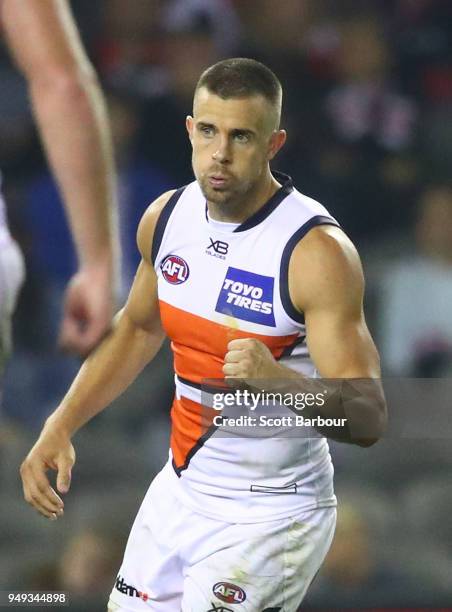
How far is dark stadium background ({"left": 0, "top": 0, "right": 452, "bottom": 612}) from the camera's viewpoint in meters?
3.98

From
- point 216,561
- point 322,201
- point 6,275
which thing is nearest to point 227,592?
point 216,561

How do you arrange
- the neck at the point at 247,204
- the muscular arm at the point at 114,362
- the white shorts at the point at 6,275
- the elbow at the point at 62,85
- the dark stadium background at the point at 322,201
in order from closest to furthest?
1. the elbow at the point at 62,85
2. the white shorts at the point at 6,275
3. the neck at the point at 247,204
4. the muscular arm at the point at 114,362
5. the dark stadium background at the point at 322,201

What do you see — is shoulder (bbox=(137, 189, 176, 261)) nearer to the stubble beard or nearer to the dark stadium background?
the stubble beard

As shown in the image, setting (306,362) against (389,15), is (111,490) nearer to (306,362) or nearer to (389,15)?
(306,362)

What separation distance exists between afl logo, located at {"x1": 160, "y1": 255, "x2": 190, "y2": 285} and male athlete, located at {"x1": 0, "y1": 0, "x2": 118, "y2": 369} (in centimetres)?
22

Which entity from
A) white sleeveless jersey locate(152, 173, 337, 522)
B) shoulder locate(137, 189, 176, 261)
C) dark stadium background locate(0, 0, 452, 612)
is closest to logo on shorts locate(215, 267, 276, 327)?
white sleeveless jersey locate(152, 173, 337, 522)

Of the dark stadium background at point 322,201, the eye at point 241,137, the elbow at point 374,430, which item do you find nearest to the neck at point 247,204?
the eye at point 241,137

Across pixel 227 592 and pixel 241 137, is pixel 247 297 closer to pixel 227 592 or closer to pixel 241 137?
pixel 241 137

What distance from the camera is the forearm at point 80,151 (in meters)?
2.17

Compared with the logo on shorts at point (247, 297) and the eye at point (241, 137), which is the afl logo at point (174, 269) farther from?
the eye at point (241, 137)

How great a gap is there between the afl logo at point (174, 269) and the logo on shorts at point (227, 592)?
23.7 inches

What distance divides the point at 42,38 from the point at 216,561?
3.41ft

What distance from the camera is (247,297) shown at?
2.49 m

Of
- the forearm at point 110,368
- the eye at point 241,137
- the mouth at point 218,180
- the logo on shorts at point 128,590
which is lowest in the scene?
the logo on shorts at point 128,590
